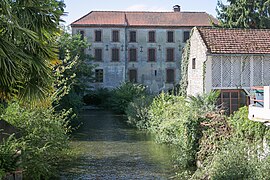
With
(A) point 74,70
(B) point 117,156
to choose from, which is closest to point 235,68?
(B) point 117,156

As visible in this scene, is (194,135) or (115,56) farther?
(115,56)

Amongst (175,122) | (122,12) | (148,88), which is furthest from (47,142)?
(122,12)

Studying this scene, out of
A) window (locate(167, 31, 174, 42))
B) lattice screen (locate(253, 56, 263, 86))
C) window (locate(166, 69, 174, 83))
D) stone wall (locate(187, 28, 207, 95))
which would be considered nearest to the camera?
lattice screen (locate(253, 56, 263, 86))

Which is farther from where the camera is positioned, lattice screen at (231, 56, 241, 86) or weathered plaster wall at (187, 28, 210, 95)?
weathered plaster wall at (187, 28, 210, 95)

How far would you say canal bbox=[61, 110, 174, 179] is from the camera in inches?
615

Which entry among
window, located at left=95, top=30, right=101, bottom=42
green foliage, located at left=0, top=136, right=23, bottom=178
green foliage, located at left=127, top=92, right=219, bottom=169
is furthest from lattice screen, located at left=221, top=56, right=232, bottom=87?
window, located at left=95, top=30, right=101, bottom=42

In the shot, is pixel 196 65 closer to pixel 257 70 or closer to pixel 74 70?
pixel 257 70

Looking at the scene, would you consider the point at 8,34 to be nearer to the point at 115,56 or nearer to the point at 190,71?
the point at 190,71

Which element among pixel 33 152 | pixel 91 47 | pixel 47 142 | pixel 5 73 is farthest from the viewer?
pixel 91 47

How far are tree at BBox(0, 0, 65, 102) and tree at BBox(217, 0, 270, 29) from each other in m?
31.3

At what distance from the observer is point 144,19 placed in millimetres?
48406

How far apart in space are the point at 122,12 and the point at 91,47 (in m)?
5.93

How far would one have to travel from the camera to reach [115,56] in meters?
47.7

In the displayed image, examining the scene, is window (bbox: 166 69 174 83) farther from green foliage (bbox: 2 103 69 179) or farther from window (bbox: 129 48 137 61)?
green foliage (bbox: 2 103 69 179)
